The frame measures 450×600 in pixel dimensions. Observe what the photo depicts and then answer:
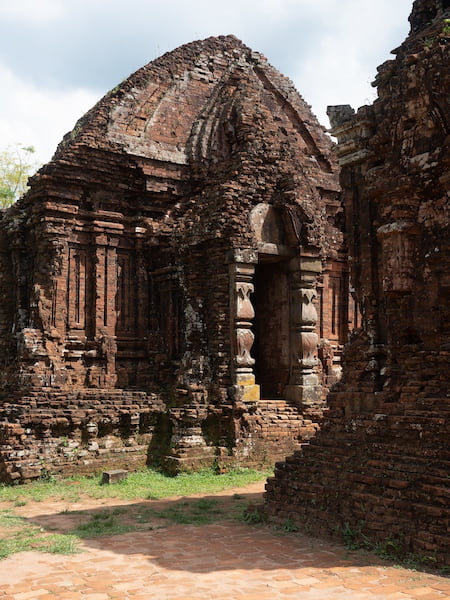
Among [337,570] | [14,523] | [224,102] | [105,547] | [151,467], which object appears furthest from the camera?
[224,102]

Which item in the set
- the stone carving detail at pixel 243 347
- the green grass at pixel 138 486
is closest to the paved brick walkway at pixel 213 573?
the green grass at pixel 138 486

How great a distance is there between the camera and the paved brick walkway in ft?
20.6

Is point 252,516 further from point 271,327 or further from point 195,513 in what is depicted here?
point 271,327

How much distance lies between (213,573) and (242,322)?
7.40 meters

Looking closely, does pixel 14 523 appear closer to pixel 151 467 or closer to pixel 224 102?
pixel 151 467

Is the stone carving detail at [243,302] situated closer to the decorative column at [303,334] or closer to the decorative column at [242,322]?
the decorative column at [242,322]

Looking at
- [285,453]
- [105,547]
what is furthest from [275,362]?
[105,547]

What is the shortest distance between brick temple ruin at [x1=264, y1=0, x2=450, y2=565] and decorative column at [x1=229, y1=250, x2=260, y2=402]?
4063 mm

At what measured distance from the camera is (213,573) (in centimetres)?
699

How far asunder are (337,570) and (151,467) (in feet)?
24.2

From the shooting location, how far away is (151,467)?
13.7 meters

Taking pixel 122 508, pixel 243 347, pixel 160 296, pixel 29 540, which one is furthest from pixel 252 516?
pixel 160 296

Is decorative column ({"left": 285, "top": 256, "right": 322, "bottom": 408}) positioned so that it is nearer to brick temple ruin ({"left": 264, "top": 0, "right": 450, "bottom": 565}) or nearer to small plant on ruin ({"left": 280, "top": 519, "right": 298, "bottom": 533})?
brick temple ruin ({"left": 264, "top": 0, "right": 450, "bottom": 565})

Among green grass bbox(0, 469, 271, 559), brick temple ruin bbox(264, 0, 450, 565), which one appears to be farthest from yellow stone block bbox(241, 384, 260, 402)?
brick temple ruin bbox(264, 0, 450, 565)
